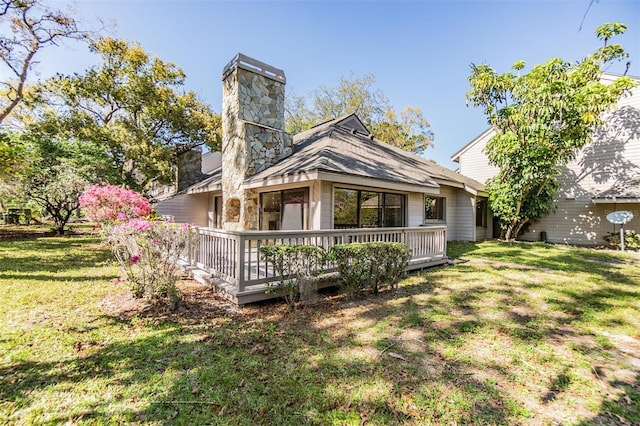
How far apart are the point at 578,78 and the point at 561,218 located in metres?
7.00

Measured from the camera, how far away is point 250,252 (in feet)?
15.7

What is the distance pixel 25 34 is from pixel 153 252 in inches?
462

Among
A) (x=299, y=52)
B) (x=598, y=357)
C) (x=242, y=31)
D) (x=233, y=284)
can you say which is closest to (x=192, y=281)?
(x=233, y=284)

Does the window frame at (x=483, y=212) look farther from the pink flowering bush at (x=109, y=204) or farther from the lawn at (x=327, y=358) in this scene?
the pink flowering bush at (x=109, y=204)

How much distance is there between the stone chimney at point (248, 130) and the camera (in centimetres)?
920

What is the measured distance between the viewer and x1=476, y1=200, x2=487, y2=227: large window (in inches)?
622

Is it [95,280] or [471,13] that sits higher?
[471,13]

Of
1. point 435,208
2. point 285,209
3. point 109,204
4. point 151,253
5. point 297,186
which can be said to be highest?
point 297,186

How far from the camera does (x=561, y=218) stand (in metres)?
14.6

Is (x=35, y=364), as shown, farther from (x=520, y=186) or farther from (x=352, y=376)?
(x=520, y=186)

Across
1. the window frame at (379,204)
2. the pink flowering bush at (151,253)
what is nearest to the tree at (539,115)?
the window frame at (379,204)

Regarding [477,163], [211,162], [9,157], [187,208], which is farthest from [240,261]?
[211,162]

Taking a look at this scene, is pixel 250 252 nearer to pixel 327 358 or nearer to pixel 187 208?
pixel 327 358

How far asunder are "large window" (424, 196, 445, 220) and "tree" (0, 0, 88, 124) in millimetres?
16852
